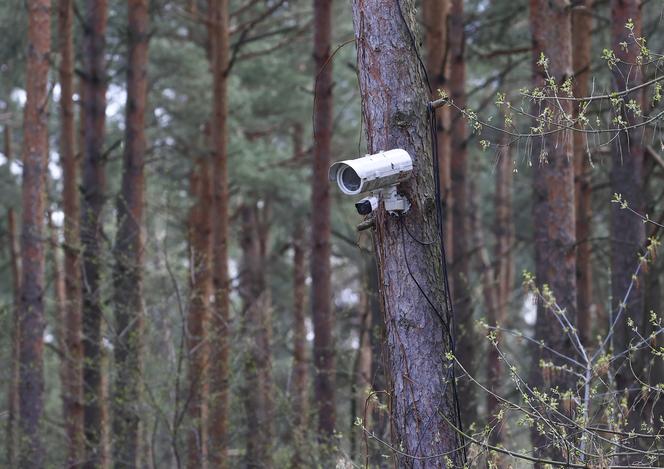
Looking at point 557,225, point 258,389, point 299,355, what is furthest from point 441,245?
point 299,355

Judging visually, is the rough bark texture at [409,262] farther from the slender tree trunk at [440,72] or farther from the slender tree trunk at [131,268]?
the slender tree trunk at [440,72]

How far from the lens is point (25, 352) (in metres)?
13.0

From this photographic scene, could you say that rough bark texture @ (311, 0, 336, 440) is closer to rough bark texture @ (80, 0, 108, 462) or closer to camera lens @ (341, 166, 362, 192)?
rough bark texture @ (80, 0, 108, 462)

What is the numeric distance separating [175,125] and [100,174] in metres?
6.09

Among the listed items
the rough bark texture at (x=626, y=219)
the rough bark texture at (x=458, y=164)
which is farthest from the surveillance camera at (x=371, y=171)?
the rough bark texture at (x=458, y=164)

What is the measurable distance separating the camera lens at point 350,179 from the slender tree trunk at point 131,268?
5.87 m

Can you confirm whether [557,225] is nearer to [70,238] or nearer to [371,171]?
[371,171]

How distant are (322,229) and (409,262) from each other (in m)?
7.73

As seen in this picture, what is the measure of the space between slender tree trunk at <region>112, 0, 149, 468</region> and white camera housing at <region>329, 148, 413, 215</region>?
18.8 feet

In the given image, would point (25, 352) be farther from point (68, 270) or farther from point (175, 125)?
point (175, 125)

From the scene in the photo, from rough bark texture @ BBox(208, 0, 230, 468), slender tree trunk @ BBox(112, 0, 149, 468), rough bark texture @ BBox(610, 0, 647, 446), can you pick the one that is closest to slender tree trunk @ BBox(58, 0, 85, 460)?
slender tree trunk @ BBox(112, 0, 149, 468)

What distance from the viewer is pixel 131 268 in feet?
37.9

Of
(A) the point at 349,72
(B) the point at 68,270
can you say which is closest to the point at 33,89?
(B) the point at 68,270

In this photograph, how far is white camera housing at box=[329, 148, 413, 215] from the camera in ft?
17.2
